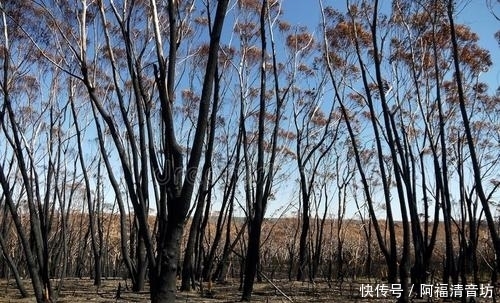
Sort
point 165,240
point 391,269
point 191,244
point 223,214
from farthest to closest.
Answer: point 223,214 → point 391,269 → point 191,244 → point 165,240

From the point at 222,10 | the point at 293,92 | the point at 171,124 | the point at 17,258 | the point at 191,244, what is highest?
the point at 293,92

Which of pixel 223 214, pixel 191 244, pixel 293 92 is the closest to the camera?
pixel 191 244

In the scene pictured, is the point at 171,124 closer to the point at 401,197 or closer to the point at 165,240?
the point at 165,240

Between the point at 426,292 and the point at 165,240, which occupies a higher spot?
the point at 165,240

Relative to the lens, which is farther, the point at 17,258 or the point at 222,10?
the point at 17,258

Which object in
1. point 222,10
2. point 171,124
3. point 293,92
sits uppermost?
point 293,92

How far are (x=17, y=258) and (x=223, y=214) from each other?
853 centimetres

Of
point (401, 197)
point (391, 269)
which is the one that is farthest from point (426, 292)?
point (401, 197)

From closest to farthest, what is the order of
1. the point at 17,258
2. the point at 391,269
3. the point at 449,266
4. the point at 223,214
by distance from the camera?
the point at 391,269, the point at 449,266, the point at 223,214, the point at 17,258

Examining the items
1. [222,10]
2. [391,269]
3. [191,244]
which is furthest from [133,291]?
[222,10]

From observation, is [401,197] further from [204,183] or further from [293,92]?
[293,92]

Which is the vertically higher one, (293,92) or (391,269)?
(293,92)

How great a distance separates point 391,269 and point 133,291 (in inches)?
167

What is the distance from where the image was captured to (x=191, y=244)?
764cm
